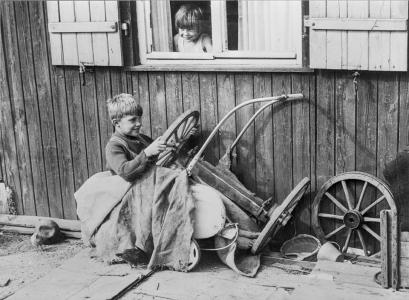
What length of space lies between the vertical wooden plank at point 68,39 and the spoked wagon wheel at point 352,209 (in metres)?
2.79

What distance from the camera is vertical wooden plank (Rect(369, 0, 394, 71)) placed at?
5121mm

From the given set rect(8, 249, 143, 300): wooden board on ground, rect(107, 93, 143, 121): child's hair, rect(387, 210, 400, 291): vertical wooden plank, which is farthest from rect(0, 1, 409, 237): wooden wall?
rect(387, 210, 400, 291): vertical wooden plank

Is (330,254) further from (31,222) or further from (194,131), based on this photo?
(31,222)

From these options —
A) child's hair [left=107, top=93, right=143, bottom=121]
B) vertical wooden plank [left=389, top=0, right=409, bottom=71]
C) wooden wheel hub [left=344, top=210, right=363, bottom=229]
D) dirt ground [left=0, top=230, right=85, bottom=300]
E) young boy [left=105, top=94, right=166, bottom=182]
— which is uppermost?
vertical wooden plank [left=389, top=0, right=409, bottom=71]

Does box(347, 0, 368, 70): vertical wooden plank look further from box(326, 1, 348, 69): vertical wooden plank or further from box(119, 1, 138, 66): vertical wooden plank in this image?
box(119, 1, 138, 66): vertical wooden plank

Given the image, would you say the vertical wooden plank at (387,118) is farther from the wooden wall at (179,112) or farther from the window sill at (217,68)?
the window sill at (217,68)

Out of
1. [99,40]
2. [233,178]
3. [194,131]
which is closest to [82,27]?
[99,40]

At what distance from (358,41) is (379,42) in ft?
0.55

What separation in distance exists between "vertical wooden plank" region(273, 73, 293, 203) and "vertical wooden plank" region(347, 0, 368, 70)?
2.08ft

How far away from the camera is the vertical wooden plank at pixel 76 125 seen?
6792 mm

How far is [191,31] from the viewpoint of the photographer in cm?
616

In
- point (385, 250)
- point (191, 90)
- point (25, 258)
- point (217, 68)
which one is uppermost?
point (217, 68)

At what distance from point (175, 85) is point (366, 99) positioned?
183 cm

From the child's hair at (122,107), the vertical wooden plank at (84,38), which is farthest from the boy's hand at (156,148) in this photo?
the vertical wooden plank at (84,38)
